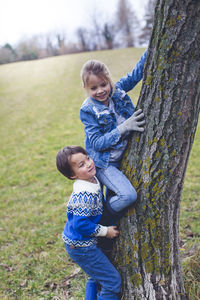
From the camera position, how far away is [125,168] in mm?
2105

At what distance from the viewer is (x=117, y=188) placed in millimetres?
2037

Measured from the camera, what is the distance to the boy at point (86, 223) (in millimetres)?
2016

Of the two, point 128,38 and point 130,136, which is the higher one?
point 130,136

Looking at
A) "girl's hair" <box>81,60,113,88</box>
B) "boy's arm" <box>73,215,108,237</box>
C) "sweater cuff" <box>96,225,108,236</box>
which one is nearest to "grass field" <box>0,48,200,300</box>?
"girl's hair" <box>81,60,113,88</box>

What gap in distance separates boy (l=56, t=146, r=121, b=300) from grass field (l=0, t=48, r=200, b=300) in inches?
27.9

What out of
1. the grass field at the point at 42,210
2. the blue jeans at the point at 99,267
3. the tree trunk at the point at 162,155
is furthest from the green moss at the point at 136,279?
the grass field at the point at 42,210

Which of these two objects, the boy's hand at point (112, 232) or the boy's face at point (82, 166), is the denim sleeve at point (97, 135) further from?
the boy's hand at point (112, 232)

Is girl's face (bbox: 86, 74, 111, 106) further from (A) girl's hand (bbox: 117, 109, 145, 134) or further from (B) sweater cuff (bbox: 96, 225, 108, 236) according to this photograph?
(B) sweater cuff (bbox: 96, 225, 108, 236)

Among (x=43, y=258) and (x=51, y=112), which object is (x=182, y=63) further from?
(x=51, y=112)

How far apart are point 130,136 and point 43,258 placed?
2.27 meters

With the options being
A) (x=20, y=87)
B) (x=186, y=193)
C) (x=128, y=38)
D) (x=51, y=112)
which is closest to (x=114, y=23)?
(x=128, y=38)

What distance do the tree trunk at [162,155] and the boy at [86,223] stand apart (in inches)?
5.1

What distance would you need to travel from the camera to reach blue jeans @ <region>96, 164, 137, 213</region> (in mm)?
1982

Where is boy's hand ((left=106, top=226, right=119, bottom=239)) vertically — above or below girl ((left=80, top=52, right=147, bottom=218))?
below
